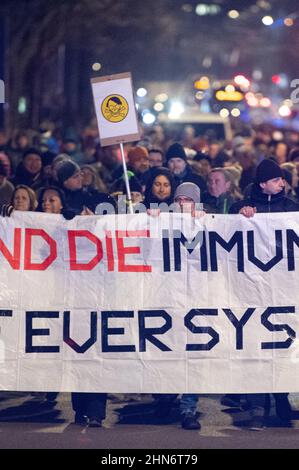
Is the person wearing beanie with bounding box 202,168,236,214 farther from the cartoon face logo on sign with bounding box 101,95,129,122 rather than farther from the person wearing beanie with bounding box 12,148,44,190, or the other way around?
the person wearing beanie with bounding box 12,148,44,190

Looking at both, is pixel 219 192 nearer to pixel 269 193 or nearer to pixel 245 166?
pixel 269 193

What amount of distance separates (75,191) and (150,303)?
304cm

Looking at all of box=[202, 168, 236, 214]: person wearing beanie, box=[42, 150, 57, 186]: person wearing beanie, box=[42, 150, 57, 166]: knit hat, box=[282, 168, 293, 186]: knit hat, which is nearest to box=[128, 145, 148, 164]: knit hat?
box=[42, 150, 57, 186]: person wearing beanie

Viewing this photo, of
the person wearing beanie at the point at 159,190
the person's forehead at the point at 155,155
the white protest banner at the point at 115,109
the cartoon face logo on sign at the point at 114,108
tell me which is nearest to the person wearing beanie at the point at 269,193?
the person wearing beanie at the point at 159,190

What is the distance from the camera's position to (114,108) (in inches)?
503

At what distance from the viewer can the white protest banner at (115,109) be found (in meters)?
12.7

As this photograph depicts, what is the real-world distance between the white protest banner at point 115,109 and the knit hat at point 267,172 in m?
1.75

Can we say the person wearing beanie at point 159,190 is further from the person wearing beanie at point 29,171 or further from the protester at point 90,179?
the person wearing beanie at point 29,171

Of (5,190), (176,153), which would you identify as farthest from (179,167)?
(5,190)

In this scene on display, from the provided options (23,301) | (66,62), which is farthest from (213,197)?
(66,62)

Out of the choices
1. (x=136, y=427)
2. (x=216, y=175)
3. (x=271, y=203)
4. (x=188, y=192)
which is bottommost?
(x=136, y=427)

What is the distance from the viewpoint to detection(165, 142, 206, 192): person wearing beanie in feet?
44.7

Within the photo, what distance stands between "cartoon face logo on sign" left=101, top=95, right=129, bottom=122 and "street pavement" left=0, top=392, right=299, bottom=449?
2.43 metres

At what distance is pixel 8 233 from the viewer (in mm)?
10680
